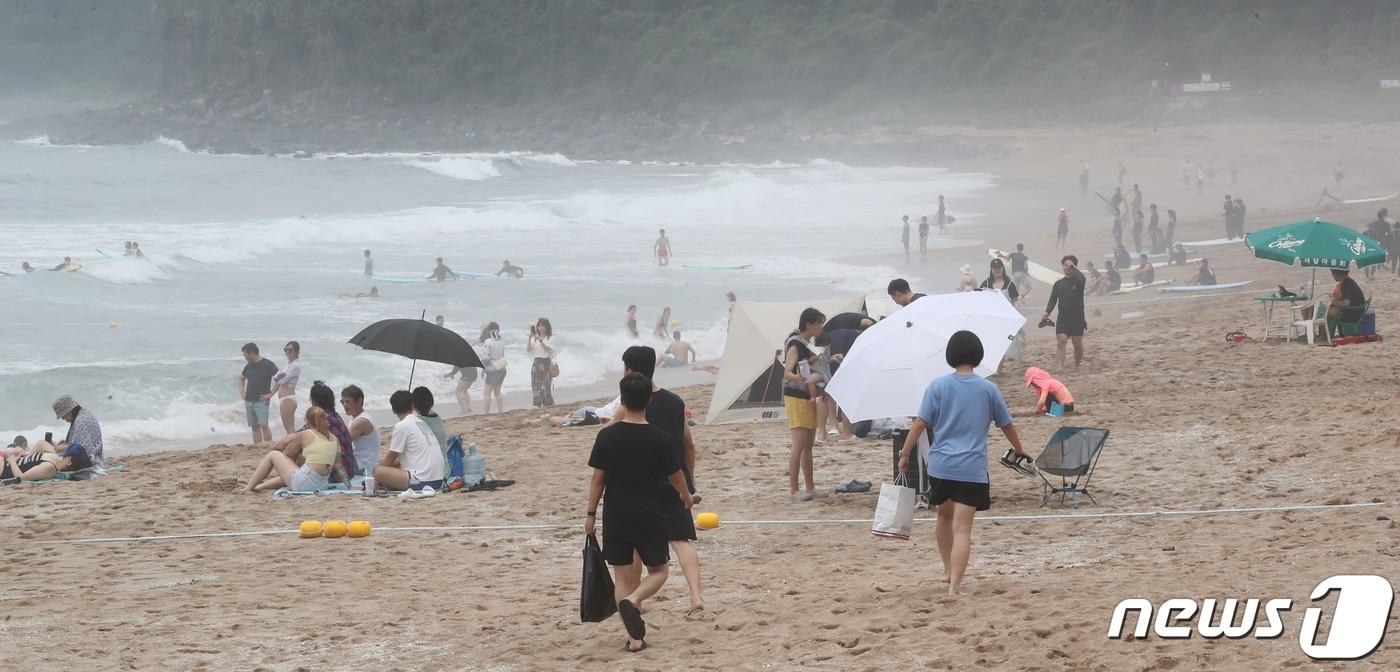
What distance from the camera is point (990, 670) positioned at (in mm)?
4758

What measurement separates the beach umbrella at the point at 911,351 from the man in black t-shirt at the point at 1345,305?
7.11 metres

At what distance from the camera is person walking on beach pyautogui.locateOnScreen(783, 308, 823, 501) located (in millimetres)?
8297

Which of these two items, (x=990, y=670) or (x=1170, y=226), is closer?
(x=990, y=670)

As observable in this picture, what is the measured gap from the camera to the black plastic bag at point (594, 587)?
5336 millimetres

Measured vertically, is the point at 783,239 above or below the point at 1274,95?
below

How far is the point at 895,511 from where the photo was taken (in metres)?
6.20

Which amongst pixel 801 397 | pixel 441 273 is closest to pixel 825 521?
pixel 801 397

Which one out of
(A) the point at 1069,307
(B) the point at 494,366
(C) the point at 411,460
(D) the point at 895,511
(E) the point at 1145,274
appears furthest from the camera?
(E) the point at 1145,274

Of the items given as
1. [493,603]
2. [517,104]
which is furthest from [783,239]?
[517,104]

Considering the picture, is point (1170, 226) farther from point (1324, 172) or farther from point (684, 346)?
point (1324, 172)

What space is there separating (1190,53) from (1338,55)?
26.6 ft

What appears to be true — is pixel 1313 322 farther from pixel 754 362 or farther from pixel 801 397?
pixel 801 397

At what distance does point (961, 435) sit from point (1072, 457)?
8.17 ft

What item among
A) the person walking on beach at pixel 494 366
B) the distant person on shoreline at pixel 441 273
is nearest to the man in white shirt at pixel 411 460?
the person walking on beach at pixel 494 366
